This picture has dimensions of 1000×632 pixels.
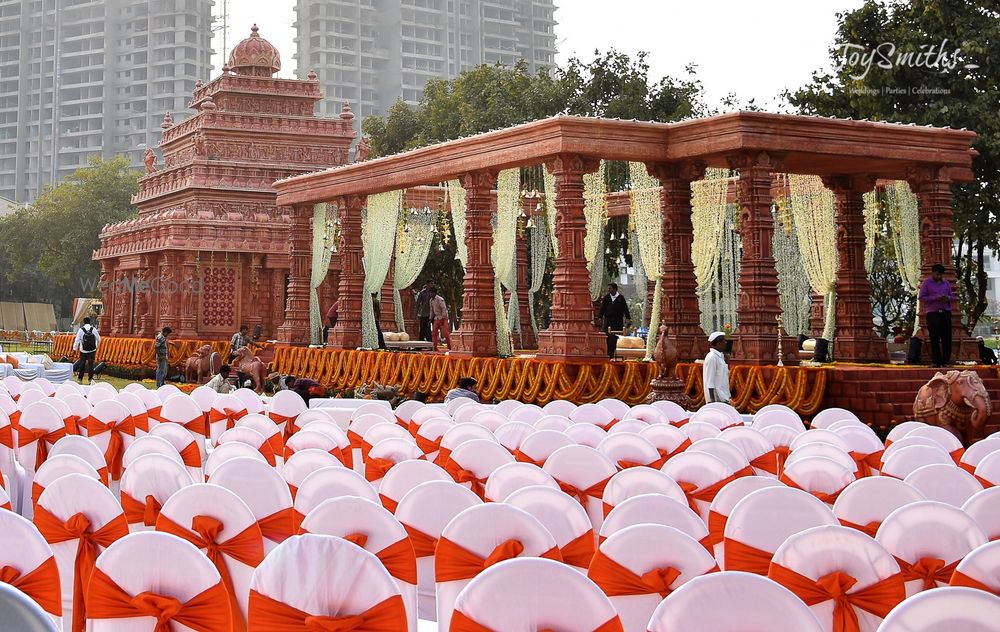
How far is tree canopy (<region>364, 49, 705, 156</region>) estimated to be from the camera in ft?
105

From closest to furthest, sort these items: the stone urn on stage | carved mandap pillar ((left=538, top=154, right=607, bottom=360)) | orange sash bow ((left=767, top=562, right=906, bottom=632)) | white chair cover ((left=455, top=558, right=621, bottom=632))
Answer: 1. white chair cover ((left=455, top=558, right=621, bottom=632))
2. orange sash bow ((left=767, top=562, right=906, bottom=632))
3. the stone urn on stage
4. carved mandap pillar ((left=538, top=154, right=607, bottom=360))

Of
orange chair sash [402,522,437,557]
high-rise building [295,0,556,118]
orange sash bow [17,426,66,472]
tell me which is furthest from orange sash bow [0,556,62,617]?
high-rise building [295,0,556,118]

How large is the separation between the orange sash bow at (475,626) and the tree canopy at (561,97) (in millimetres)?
28745

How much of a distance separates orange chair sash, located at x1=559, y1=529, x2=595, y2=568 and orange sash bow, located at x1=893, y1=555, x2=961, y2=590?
4.05 feet

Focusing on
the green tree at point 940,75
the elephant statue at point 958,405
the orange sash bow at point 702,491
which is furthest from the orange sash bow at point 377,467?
the green tree at point 940,75

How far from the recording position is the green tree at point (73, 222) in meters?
54.0

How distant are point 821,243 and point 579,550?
13670 millimetres

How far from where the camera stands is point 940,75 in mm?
22234

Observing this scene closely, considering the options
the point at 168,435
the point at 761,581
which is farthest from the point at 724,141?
the point at 761,581

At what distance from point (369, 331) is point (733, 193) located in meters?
6.94

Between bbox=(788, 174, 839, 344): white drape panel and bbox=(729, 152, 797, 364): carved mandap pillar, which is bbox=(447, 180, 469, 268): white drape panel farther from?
bbox=(729, 152, 797, 364): carved mandap pillar

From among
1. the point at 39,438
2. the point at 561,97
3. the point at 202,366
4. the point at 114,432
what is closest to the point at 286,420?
the point at 114,432

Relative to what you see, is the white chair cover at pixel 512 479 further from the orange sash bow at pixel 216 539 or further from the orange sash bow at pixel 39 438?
the orange sash bow at pixel 39 438

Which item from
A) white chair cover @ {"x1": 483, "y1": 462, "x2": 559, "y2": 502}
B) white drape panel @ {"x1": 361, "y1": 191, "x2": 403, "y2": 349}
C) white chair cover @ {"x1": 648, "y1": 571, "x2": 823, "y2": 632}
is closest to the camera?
white chair cover @ {"x1": 648, "y1": 571, "x2": 823, "y2": 632}
